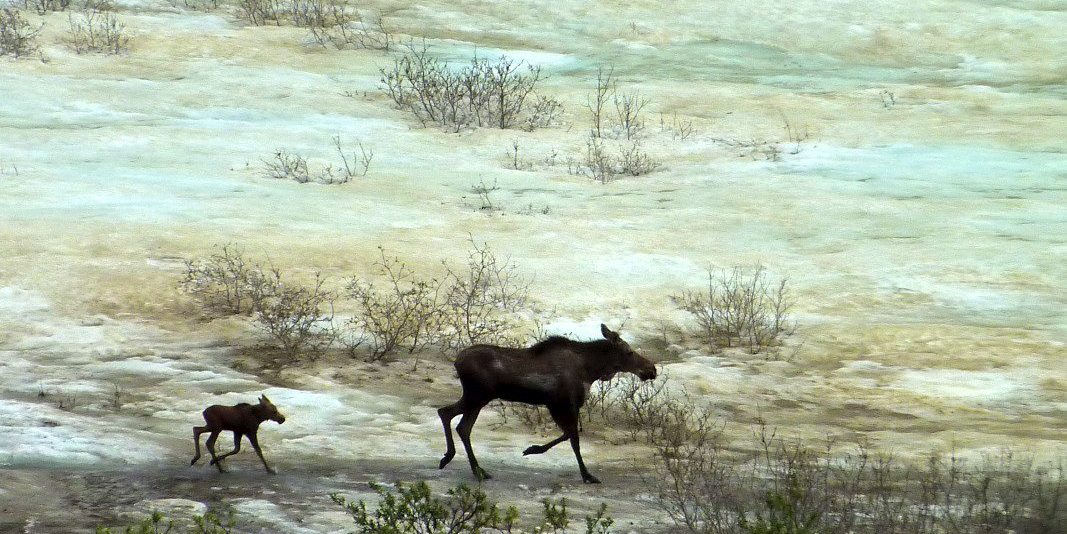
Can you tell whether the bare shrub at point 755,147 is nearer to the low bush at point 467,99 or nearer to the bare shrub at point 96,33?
the low bush at point 467,99

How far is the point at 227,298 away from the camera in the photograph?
1091 cm

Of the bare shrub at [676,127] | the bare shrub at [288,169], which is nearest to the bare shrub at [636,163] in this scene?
the bare shrub at [676,127]

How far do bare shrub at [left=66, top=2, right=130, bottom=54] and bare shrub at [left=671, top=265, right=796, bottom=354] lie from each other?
1287cm

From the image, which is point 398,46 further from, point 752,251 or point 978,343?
point 978,343

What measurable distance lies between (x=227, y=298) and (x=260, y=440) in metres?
3.32

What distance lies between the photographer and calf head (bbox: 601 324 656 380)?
741 centimetres

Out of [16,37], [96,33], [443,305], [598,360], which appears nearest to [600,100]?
[96,33]

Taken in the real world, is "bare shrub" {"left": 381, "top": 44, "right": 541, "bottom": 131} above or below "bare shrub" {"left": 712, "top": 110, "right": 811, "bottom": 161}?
above

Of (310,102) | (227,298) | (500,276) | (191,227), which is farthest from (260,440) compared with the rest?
(310,102)

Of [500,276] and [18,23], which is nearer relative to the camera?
[500,276]

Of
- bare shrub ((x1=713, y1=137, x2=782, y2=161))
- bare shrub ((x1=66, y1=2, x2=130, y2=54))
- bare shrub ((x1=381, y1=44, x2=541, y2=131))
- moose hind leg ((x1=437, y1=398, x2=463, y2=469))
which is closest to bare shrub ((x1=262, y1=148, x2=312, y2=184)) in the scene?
bare shrub ((x1=381, y1=44, x2=541, y2=131))

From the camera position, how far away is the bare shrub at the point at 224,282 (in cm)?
1093

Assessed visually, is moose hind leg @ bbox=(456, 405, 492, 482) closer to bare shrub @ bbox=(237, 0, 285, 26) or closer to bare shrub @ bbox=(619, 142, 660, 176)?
bare shrub @ bbox=(619, 142, 660, 176)

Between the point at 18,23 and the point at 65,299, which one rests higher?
the point at 18,23
